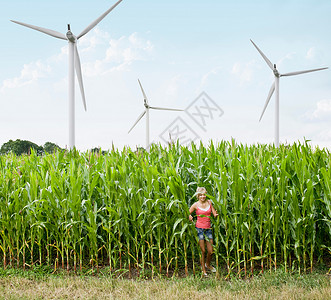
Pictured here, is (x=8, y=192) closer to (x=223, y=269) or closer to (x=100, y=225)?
(x=100, y=225)

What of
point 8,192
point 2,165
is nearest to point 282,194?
point 8,192

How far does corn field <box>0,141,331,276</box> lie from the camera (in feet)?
19.6

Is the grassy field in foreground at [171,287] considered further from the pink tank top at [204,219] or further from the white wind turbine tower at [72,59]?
the white wind turbine tower at [72,59]

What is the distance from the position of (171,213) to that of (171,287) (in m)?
1.31

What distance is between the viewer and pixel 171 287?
5.58 meters

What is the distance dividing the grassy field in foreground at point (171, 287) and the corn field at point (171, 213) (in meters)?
0.30

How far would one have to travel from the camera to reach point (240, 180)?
5.85m

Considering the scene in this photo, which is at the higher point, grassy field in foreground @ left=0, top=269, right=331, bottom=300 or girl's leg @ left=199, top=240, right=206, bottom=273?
girl's leg @ left=199, top=240, right=206, bottom=273

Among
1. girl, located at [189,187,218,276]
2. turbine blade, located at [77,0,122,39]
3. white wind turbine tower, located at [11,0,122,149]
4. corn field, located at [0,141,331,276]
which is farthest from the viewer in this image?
turbine blade, located at [77,0,122,39]

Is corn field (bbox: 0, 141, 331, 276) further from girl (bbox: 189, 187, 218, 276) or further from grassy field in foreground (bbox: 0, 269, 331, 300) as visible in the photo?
grassy field in foreground (bbox: 0, 269, 331, 300)

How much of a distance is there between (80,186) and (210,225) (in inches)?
96.9

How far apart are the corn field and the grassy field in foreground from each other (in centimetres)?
30

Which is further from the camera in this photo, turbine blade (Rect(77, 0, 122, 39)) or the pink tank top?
turbine blade (Rect(77, 0, 122, 39))

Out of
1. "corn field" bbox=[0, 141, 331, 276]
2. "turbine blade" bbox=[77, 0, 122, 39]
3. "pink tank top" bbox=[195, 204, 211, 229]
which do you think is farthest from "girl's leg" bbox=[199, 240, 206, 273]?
"turbine blade" bbox=[77, 0, 122, 39]
